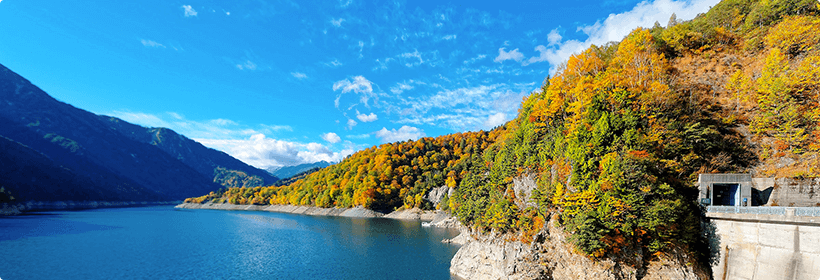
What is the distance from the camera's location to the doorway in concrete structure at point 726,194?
31000mm

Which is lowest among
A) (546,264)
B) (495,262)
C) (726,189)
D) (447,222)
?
(447,222)

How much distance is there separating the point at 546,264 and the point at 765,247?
673 inches

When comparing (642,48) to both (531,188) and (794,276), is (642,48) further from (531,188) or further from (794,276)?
(794,276)

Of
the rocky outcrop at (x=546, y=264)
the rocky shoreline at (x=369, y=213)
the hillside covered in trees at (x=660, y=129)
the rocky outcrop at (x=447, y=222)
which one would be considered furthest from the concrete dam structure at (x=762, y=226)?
the rocky shoreline at (x=369, y=213)

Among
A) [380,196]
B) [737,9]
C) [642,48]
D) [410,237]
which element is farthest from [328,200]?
[737,9]

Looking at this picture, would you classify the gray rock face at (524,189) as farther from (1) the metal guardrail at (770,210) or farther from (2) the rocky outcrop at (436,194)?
(2) the rocky outcrop at (436,194)

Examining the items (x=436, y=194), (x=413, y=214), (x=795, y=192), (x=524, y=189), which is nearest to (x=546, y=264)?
(x=524, y=189)

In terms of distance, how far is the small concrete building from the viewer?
29.9 m

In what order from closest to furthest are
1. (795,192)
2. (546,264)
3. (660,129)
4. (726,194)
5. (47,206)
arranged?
(795,192) < (726,194) < (546,264) < (660,129) < (47,206)

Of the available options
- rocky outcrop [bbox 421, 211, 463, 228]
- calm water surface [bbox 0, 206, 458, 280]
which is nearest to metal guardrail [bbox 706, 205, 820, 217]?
calm water surface [bbox 0, 206, 458, 280]

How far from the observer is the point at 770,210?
25.9 meters

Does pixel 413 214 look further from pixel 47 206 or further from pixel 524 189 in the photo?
pixel 47 206

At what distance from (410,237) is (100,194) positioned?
21542 centimetres

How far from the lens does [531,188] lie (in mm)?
40500
